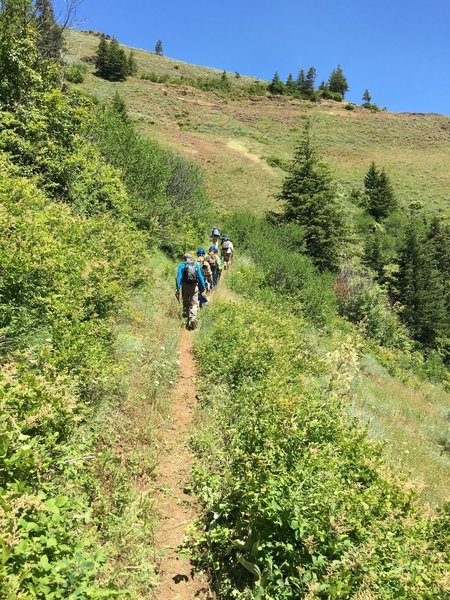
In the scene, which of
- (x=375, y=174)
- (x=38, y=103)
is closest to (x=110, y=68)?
(x=375, y=174)

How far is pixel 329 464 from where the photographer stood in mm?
3490

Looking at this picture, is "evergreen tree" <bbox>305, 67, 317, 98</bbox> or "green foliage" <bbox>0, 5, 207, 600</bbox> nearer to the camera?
"green foliage" <bbox>0, 5, 207, 600</bbox>

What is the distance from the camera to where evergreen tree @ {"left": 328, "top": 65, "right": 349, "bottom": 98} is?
85312 millimetres

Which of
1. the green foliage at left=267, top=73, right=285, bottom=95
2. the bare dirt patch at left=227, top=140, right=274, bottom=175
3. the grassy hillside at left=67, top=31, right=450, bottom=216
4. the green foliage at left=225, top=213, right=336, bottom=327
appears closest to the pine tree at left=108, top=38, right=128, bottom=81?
the grassy hillside at left=67, top=31, right=450, bottom=216

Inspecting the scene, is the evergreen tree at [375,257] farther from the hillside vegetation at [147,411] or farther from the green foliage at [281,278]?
the hillside vegetation at [147,411]

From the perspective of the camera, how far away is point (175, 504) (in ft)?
14.0

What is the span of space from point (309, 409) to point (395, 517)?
1348 mm

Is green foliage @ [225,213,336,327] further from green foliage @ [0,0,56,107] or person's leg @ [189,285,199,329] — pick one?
green foliage @ [0,0,56,107]

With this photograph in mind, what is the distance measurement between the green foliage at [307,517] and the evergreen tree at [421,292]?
21.4 meters

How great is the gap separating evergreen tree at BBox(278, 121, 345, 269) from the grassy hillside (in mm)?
5315

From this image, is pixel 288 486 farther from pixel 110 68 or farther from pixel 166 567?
pixel 110 68

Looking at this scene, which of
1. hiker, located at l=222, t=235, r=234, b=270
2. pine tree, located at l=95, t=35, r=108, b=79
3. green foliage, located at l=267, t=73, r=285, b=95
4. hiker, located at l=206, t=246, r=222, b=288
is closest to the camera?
hiker, located at l=206, t=246, r=222, b=288

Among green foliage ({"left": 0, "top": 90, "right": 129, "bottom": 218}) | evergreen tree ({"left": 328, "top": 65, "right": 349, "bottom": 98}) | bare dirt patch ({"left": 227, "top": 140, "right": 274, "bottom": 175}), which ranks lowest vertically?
green foliage ({"left": 0, "top": 90, "right": 129, "bottom": 218})

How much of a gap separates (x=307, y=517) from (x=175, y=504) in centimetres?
173
